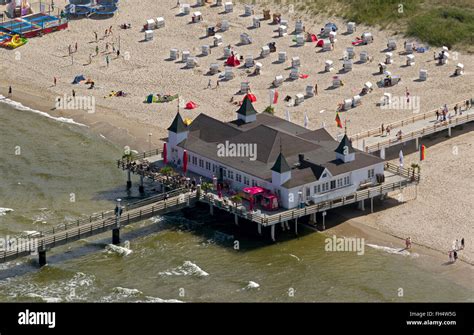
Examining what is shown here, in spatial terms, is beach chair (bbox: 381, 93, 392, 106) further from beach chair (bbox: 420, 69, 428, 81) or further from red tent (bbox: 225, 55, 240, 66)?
red tent (bbox: 225, 55, 240, 66)

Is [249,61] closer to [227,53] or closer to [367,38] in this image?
[227,53]

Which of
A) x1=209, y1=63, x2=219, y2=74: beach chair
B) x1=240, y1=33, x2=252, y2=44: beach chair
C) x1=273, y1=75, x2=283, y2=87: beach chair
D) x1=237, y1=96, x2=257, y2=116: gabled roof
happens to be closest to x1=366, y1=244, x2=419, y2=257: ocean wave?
x1=237, y1=96, x2=257, y2=116: gabled roof

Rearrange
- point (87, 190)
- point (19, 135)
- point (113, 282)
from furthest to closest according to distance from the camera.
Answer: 1. point (19, 135)
2. point (87, 190)
3. point (113, 282)

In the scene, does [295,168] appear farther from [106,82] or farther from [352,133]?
[106,82]

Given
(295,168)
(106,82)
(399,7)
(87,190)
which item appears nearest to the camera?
(295,168)

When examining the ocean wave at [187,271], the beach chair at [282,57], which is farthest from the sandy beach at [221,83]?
the ocean wave at [187,271]

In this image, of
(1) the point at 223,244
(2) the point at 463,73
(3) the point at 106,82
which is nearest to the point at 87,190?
(1) the point at 223,244

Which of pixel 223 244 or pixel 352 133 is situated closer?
pixel 223 244

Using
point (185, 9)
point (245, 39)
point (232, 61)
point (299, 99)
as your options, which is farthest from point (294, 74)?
point (185, 9)
